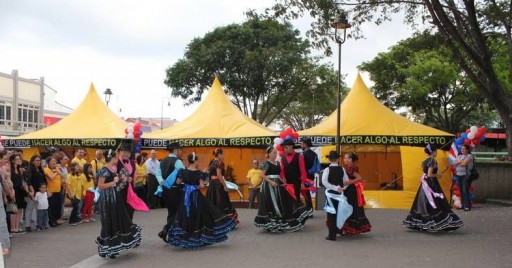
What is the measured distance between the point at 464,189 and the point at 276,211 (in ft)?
21.1

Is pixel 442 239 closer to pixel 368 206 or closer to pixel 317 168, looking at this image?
pixel 317 168

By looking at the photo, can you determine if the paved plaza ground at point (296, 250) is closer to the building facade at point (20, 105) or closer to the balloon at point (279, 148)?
the balloon at point (279, 148)

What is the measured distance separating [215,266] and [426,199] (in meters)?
4.64

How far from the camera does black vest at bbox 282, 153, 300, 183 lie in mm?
11320

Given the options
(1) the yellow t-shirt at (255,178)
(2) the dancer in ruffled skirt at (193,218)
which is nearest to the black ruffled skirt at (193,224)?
(2) the dancer in ruffled skirt at (193,218)

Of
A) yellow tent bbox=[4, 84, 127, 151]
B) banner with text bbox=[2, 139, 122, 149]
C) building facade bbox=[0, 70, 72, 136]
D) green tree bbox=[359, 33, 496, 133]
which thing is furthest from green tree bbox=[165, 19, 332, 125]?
building facade bbox=[0, 70, 72, 136]

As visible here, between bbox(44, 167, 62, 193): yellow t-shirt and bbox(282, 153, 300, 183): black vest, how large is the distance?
498 centimetres

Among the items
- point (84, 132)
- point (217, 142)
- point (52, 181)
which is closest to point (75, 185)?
point (52, 181)

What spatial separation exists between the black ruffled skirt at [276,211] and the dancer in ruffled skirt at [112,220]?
2903 mm

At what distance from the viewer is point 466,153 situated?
579 inches

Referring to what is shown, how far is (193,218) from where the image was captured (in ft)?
29.3

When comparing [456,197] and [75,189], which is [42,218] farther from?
[456,197]

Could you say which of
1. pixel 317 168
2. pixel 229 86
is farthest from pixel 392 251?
pixel 229 86

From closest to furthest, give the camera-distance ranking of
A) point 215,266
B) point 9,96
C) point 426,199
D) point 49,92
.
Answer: point 215,266 < point 426,199 < point 9,96 < point 49,92
